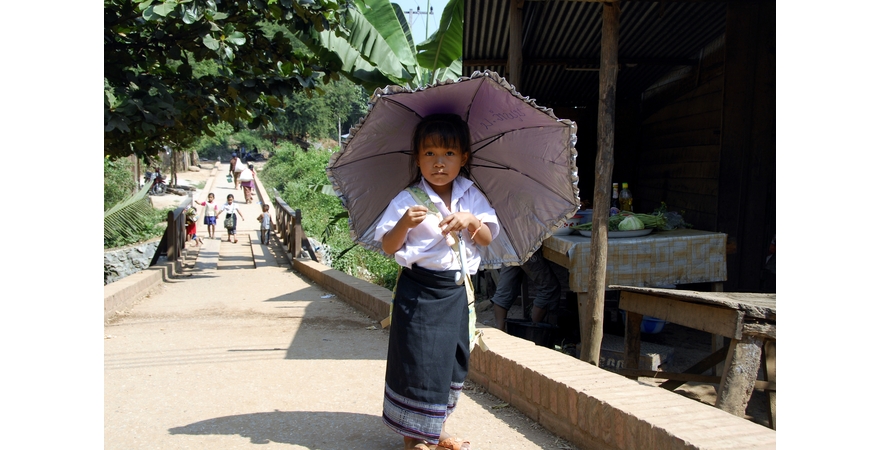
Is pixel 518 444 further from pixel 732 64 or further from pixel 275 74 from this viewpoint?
pixel 275 74

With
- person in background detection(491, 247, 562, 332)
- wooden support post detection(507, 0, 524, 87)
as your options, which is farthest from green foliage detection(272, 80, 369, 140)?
wooden support post detection(507, 0, 524, 87)

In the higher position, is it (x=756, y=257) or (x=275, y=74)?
(x=275, y=74)

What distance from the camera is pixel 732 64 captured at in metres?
6.85

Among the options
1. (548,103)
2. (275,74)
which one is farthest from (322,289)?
(548,103)

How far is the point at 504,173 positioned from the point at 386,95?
800 mm

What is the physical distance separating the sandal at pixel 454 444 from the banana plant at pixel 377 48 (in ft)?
20.1

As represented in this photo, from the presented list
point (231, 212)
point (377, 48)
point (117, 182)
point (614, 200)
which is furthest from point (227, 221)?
point (614, 200)

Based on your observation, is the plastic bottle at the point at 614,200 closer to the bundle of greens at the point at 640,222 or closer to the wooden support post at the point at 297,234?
the bundle of greens at the point at 640,222

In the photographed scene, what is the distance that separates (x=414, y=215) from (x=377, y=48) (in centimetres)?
738

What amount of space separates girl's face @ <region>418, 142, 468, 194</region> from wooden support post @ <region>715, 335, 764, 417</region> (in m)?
1.88

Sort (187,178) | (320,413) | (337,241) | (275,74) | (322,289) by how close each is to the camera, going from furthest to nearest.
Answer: (187,178) → (337,241) → (322,289) → (275,74) → (320,413)

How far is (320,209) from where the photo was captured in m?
27.0

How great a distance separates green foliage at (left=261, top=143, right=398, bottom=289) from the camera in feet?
43.4

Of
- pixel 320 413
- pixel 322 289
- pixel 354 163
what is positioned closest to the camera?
pixel 354 163
